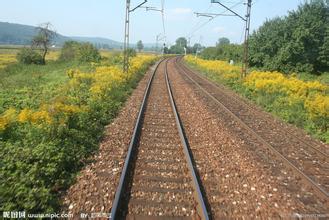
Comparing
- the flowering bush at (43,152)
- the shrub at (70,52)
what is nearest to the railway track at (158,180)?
the flowering bush at (43,152)

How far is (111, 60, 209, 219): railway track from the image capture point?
534cm

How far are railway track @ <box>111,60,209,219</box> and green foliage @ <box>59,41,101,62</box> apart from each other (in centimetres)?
4072

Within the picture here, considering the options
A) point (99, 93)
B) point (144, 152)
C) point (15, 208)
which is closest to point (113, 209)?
point (15, 208)

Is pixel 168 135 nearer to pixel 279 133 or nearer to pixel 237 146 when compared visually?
pixel 237 146

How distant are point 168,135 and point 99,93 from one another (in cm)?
491

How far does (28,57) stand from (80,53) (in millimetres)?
8822

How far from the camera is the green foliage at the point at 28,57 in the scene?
52.0 meters

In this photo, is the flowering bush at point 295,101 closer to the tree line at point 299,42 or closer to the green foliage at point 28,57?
the tree line at point 299,42

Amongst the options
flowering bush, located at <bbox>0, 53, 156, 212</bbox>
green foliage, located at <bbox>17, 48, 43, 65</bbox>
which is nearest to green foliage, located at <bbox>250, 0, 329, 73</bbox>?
flowering bush, located at <bbox>0, 53, 156, 212</bbox>

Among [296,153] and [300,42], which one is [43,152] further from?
[300,42]

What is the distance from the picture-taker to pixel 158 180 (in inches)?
256

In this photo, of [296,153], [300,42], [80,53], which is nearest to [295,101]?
[296,153]

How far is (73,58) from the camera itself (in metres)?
54.7

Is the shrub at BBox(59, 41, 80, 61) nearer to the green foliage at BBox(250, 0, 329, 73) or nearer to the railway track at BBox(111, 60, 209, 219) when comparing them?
the green foliage at BBox(250, 0, 329, 73)
